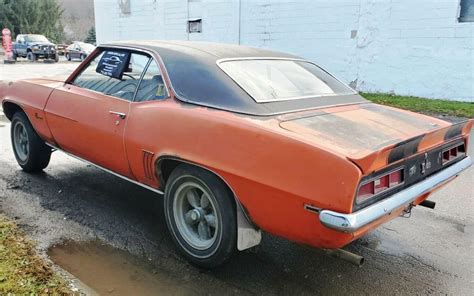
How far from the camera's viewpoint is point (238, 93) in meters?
2.93

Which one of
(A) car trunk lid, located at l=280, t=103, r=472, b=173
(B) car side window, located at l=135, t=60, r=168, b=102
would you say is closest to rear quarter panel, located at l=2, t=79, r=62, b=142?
(B) car side window, located at l=135, t=60, r=168, b=102

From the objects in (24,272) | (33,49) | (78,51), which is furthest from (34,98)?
(78,51)

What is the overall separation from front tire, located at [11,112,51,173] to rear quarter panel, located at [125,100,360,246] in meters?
2.32

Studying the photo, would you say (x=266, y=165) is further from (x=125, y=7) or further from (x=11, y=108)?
(x=125, y=7)

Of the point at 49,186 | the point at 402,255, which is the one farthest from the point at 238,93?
the point at 49,186

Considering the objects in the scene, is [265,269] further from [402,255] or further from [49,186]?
[49,186]

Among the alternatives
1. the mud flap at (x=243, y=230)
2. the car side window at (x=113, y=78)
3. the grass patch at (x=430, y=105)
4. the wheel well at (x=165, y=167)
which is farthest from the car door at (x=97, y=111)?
the grass patch at (x=430, y=105)

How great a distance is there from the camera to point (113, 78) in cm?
384

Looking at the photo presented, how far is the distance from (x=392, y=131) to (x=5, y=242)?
2888 mm

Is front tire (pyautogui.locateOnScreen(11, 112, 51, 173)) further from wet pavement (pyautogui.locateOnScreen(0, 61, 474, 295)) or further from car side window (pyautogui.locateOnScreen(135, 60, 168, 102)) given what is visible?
car side window (pyautogui.locateOnScreen(135, 60, 168, 102))

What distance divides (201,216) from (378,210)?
1.23 metres

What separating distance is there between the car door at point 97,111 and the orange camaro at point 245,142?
0.04ft

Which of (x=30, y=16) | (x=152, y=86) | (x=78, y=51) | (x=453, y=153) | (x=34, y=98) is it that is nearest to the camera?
(x=453, y=153)

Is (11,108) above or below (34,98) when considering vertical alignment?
below
